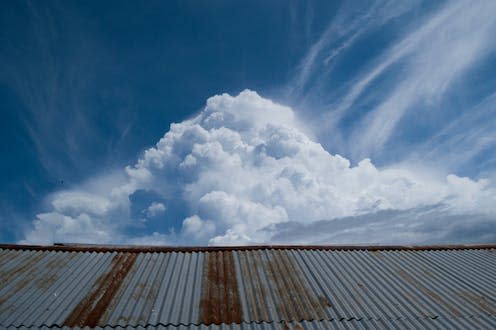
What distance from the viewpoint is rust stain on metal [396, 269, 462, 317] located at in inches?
278

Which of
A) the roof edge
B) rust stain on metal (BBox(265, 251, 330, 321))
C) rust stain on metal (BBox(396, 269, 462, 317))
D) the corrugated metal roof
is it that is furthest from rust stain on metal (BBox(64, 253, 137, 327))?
rust stain on metal (BBox(396, 269, 462, 317))

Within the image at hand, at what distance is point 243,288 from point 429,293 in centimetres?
482

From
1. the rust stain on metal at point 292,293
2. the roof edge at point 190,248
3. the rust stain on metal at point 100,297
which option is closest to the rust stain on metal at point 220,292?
the roof edge at point 190,248

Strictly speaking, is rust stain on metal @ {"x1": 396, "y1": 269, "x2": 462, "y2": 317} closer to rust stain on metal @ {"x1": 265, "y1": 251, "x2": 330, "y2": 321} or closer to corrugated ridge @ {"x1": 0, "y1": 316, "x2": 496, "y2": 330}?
corrugated ridge @ {"x1": 0, "y1": 316, "x2": 496, "y2": 330}

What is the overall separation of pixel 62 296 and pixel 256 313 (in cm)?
452

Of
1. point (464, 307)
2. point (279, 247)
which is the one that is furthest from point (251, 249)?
point (464, 307)

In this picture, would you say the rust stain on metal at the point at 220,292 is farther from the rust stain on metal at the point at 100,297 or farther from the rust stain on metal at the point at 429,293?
the rust stain on metal at the point at 429,293

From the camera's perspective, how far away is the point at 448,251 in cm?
1134

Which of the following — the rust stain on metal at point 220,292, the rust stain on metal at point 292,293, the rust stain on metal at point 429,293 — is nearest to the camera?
the rust stain on metal at point 220,292

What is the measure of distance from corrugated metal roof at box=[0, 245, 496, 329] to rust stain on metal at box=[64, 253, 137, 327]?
0.08ft

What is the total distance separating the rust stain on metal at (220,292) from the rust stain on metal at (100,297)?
6.98ft

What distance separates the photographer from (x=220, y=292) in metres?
7.30

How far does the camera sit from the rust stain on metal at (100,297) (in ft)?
20.0

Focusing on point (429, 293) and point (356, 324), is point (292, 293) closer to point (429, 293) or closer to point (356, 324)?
point (356, 324)
